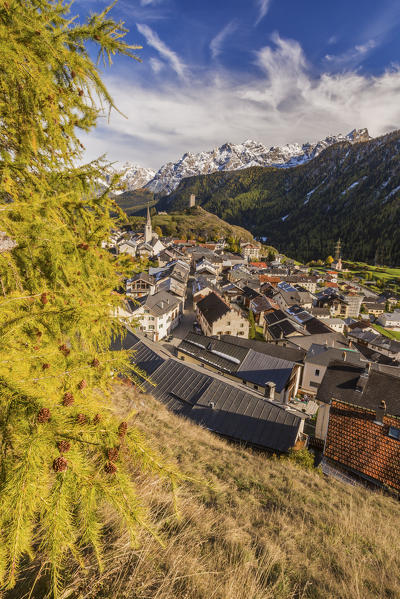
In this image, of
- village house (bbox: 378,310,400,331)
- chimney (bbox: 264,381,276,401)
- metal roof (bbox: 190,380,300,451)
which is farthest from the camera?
village house (bbox: 378,310,400,331)

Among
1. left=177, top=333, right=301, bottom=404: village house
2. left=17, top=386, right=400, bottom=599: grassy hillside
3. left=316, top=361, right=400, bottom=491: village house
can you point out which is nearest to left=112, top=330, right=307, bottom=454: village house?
left=316, top=361, right=400, bottom=491: village house

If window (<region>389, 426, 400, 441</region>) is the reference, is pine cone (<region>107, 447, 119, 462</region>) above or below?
above

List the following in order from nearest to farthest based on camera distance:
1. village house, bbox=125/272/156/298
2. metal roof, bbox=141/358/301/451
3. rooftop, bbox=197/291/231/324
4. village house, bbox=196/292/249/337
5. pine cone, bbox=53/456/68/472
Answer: pine cone, bbox=53/456/68/472, metal roof, bbox=141/358/301/451, village house, bbox=196/292/249/337, rooftop, bbox=197/291/231/324, village house, bbox=125/272/156/298

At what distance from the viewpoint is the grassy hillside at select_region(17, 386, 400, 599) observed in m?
3.77

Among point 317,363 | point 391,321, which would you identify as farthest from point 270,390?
point 391,321

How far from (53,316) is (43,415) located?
121 centimetres

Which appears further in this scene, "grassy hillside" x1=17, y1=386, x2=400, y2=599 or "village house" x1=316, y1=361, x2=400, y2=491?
"village house" x1=316, y1=361, x2=400, y2=491

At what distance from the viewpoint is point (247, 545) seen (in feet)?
17.4

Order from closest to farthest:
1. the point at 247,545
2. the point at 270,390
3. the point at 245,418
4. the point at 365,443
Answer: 1. the point at 247,545
2. the point at 365,443
3. the point at 245,418
4. the point at 270,390

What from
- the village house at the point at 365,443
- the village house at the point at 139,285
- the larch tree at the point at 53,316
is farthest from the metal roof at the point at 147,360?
the village house at the point at 139,285

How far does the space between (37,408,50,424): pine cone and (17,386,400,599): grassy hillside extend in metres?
0.86

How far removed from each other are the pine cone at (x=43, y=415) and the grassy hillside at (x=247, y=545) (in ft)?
2.83

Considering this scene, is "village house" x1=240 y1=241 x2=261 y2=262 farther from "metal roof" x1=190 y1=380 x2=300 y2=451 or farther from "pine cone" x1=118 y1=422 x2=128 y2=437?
"pine cone" x1=118 y1=422 x2=128 y2=437

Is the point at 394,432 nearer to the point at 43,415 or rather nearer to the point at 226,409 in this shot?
the point at 226,409
